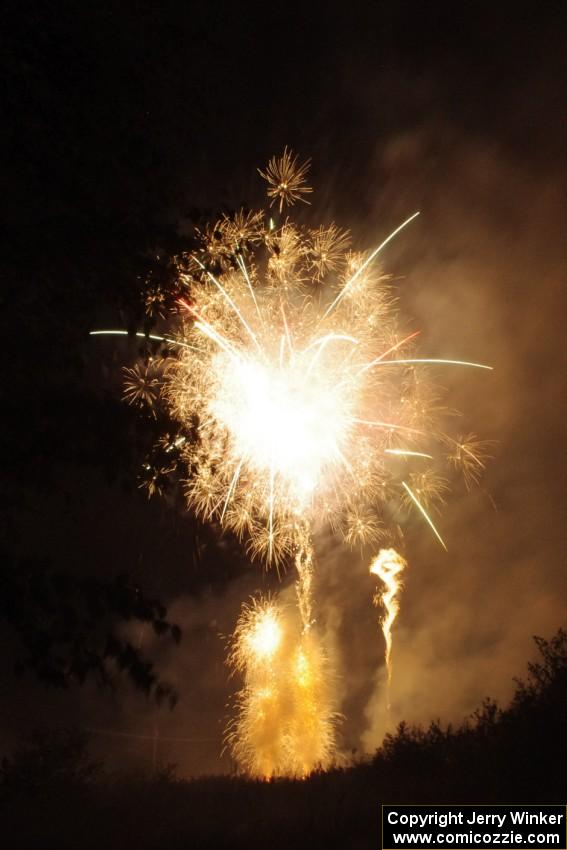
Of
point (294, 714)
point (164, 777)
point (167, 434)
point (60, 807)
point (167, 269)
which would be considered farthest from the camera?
point (294, 714)

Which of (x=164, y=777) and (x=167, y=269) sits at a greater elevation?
(x=167, y=269)

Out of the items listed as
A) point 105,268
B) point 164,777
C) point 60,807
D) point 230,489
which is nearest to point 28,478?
point 105,268

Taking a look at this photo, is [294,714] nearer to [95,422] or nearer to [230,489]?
[230,489]

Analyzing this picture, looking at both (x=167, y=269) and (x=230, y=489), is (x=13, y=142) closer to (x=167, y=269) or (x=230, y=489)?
(x=167, y=269)

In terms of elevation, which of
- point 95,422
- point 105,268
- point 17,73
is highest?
point 17,73

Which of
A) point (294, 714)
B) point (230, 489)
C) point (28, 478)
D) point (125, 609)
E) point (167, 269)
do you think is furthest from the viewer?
point (294, 714)

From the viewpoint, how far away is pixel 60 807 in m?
10.7

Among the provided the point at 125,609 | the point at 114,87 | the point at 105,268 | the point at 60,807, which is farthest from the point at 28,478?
the point at 60,807

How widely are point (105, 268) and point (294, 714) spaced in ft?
84.0

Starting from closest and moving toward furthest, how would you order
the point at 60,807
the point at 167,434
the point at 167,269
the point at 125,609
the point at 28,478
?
the point at 125,609 → the point at 28,478 → the point at 167,434 → the point at 167,269 → the point at 60,807

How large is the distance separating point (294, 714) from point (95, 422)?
84.0 feet

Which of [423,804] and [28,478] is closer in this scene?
[28,478]

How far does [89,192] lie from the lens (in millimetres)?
5188

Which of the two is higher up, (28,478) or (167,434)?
(167,434)
